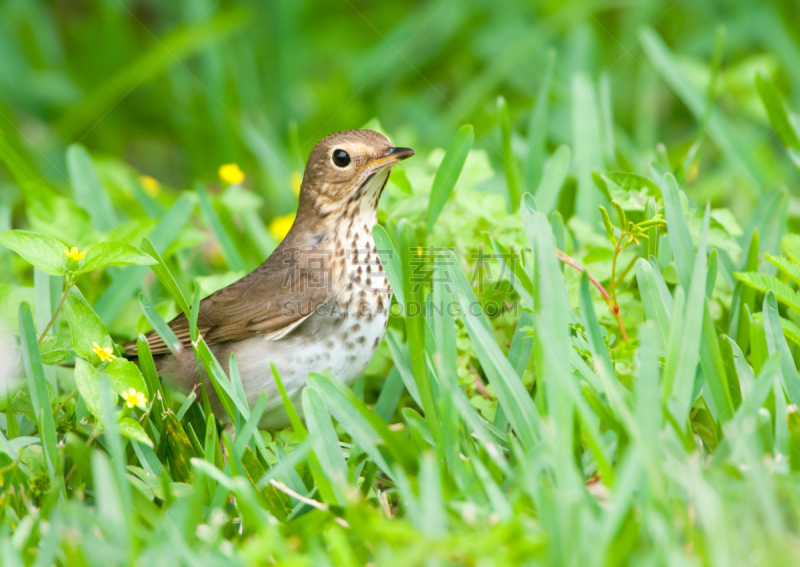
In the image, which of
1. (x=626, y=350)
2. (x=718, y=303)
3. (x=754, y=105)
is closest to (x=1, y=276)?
(x=626, y=350)

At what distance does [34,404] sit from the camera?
2.35 m

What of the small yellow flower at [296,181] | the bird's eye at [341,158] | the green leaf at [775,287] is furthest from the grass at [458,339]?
the bird's eye at [341,158]

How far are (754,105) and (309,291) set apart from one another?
3638 mm

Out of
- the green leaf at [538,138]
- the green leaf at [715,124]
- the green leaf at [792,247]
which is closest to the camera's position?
the green leaf at [792,247]

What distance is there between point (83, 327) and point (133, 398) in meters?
0.35

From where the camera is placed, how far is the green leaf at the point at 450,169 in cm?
281

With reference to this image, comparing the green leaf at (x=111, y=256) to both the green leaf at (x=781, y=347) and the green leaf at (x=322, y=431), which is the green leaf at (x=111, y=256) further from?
the green leaf at (x=781, y=347)

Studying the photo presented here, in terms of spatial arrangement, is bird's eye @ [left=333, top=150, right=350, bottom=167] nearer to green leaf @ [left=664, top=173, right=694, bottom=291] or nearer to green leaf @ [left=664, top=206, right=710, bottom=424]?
green leaf @ [left=664, top=173, right=694, bottom=291]

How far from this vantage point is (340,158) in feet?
10.1

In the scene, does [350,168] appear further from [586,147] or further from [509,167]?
[586,147]

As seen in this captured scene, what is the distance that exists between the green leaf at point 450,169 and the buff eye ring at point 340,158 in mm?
396

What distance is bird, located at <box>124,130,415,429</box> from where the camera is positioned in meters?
2.77

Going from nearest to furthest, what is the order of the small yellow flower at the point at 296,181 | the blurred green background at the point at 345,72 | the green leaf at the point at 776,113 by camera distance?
1. the green leaf at the point at 776,113
2. the small yellow flower at the point at 296,181
3. the blurred green background at the point at 345,72

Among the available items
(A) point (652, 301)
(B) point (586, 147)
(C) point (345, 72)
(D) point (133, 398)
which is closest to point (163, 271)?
(D) point (133, 398)
